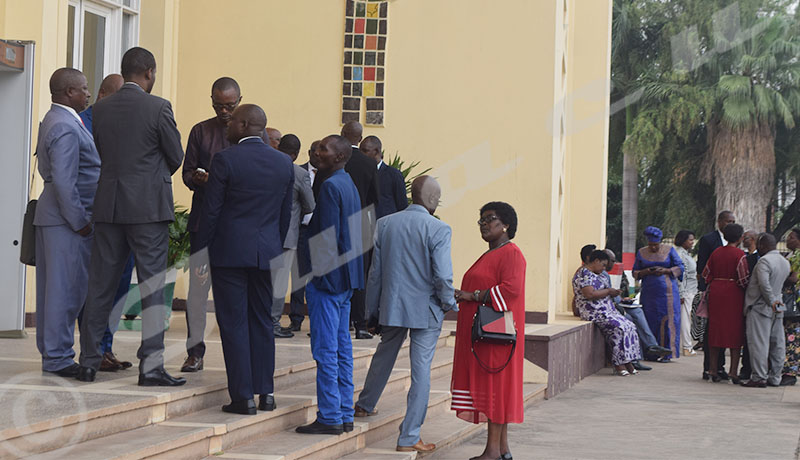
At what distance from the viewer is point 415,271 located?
21.8 feet

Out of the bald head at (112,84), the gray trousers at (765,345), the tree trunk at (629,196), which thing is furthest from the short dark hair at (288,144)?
the tree trunk at (629,196)

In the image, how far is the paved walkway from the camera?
7.80 meters

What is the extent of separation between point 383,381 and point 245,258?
1.58 meters

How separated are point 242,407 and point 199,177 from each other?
1553 mm

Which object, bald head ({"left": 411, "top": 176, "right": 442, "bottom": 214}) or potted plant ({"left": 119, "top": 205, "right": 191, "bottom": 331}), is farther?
potted plant ({"left": 119, "top": 205, "right": 191, "bottom": 331})

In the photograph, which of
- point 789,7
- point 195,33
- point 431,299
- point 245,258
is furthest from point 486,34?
point 789,7

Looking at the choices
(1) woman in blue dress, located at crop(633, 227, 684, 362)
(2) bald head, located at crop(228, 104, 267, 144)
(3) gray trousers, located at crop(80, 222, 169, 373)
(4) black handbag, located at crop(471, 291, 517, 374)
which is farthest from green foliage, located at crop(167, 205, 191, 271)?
(1) woman in blue dress, located at crop(633, 227, 684, 362)

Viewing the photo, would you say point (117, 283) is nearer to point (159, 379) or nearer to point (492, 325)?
point (159, 379)

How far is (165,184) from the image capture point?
6.05 m

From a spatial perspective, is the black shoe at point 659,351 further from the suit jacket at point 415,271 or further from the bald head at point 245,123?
the bald head at point 245,123

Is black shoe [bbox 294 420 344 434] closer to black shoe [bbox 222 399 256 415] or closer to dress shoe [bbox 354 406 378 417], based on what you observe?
black shoe [bbox 222 399 256 415]

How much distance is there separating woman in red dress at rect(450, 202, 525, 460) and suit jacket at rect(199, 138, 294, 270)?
142 centimetres

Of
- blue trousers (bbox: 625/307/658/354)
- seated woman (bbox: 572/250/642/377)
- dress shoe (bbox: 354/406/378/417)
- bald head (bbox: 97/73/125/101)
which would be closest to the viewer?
bald head (bbox: 97/73/125/101)

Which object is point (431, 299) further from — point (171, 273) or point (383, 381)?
point (171, 273)
